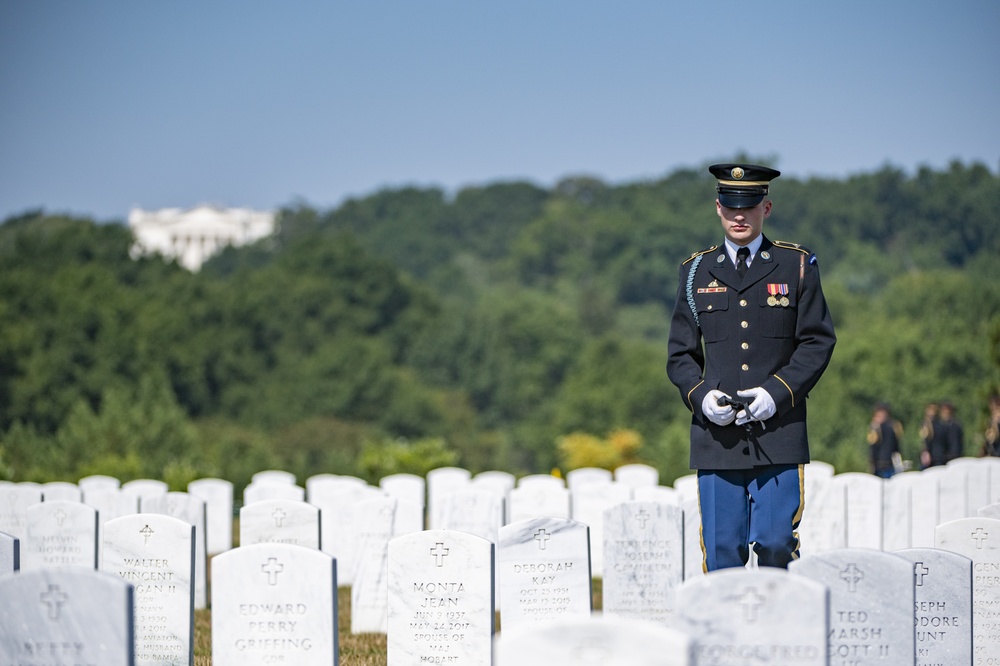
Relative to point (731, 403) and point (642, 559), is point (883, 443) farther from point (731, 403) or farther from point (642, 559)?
point (731, 403)

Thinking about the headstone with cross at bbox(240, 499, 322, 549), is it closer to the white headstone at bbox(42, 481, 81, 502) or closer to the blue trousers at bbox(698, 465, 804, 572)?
the white headstone at bbox(42, 481, 81, 502)

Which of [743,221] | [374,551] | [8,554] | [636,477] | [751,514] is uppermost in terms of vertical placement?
[743,221]

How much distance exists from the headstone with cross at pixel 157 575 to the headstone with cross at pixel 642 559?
2.74 meters

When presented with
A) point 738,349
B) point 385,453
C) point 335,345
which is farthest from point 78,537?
point 335,345

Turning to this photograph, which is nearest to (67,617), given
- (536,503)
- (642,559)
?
(642,559)

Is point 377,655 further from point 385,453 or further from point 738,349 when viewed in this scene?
point 385,453

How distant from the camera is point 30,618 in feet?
17.3

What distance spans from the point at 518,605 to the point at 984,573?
255cm

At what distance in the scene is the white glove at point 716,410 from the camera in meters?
6.07

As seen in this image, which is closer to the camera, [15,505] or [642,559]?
[642,559]

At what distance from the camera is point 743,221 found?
6375 millimetres

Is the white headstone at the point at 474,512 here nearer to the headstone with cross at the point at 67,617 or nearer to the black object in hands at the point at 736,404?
the black object in hands at the point at 736,404

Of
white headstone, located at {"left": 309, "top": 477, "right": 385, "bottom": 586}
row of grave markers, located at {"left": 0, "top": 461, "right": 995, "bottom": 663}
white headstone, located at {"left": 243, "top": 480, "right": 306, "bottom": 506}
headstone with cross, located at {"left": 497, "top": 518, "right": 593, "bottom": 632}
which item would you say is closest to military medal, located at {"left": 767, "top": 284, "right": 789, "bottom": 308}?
row of grave markers, located at {"left": 0, "top": 461, "right": 995, "bottom": 663}

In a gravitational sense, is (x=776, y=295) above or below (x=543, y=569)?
above
